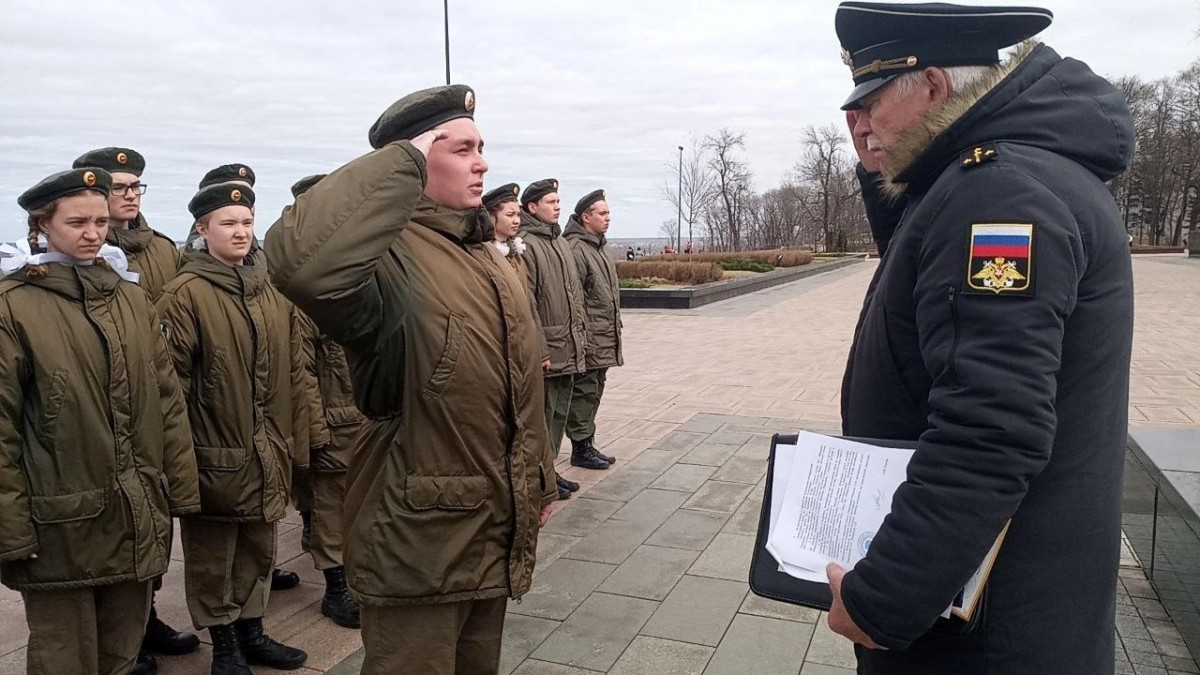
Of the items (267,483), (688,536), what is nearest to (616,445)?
(688,536)

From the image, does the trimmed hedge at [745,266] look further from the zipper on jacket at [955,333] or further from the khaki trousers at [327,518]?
the zipper on jacket at [955,333]

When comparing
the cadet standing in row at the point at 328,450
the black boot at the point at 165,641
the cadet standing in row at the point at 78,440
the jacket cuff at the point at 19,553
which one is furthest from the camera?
the cadet standing in row at the point at 328,450

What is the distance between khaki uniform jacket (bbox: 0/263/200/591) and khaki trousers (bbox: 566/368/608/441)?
3810 millimetres

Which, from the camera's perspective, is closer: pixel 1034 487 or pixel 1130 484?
pixel 1034 487

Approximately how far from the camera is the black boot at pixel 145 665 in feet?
11.5

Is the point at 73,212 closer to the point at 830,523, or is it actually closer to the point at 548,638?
the point at 548,638

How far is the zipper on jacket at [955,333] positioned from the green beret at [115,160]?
4.14 metres

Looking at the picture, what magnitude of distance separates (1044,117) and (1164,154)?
65628 millimetres

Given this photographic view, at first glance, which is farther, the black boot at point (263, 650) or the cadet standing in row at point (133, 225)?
the cadet standing in row at point (133, 225)

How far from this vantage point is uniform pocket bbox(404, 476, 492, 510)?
2.33m

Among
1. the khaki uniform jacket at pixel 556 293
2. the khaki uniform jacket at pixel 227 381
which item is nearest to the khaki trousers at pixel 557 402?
the khaki uniform jacket at pixel 556 293

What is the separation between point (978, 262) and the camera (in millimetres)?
1387

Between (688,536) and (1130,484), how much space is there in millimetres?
2431

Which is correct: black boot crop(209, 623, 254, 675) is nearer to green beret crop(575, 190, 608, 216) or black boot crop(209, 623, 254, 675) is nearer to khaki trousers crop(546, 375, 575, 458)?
khaki trousers crop(546, 375, 575, 458)
